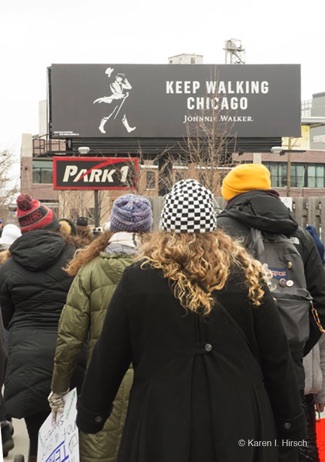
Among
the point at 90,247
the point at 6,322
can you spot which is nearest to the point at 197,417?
the point at 90,247

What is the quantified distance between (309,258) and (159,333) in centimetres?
156

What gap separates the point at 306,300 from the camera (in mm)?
4336

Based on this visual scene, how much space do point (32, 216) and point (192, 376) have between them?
10.6ft

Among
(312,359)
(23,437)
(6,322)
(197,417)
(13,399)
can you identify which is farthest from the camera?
(23,437)

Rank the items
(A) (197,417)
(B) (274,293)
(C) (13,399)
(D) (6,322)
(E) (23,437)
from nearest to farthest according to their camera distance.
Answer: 1. (A) (197,417)
2. (B) (274,293)
3. (C) (13,399)
4. (D) (6,322)
5. (E) (23,437)

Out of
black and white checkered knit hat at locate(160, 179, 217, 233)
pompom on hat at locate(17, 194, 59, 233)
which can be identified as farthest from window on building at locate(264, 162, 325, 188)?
black and white checkered knit hat at locate(160, 179, 217, 233)

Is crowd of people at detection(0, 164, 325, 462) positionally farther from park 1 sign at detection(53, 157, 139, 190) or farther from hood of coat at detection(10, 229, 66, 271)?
park 1 sign at detection(53, 157, 139, 190)

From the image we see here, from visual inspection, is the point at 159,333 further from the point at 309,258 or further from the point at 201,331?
the point at 309,258

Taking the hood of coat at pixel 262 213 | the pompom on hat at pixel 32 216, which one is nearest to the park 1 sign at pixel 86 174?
the pompom on hat at pixel 32 216

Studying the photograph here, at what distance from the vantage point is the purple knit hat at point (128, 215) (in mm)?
5059

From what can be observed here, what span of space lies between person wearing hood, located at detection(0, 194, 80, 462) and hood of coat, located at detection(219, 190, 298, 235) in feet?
5.66

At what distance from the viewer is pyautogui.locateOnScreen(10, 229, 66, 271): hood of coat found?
19.0 ft

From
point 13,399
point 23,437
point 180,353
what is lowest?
point 23,437

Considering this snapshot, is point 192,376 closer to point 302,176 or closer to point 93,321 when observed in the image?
point 93,321
